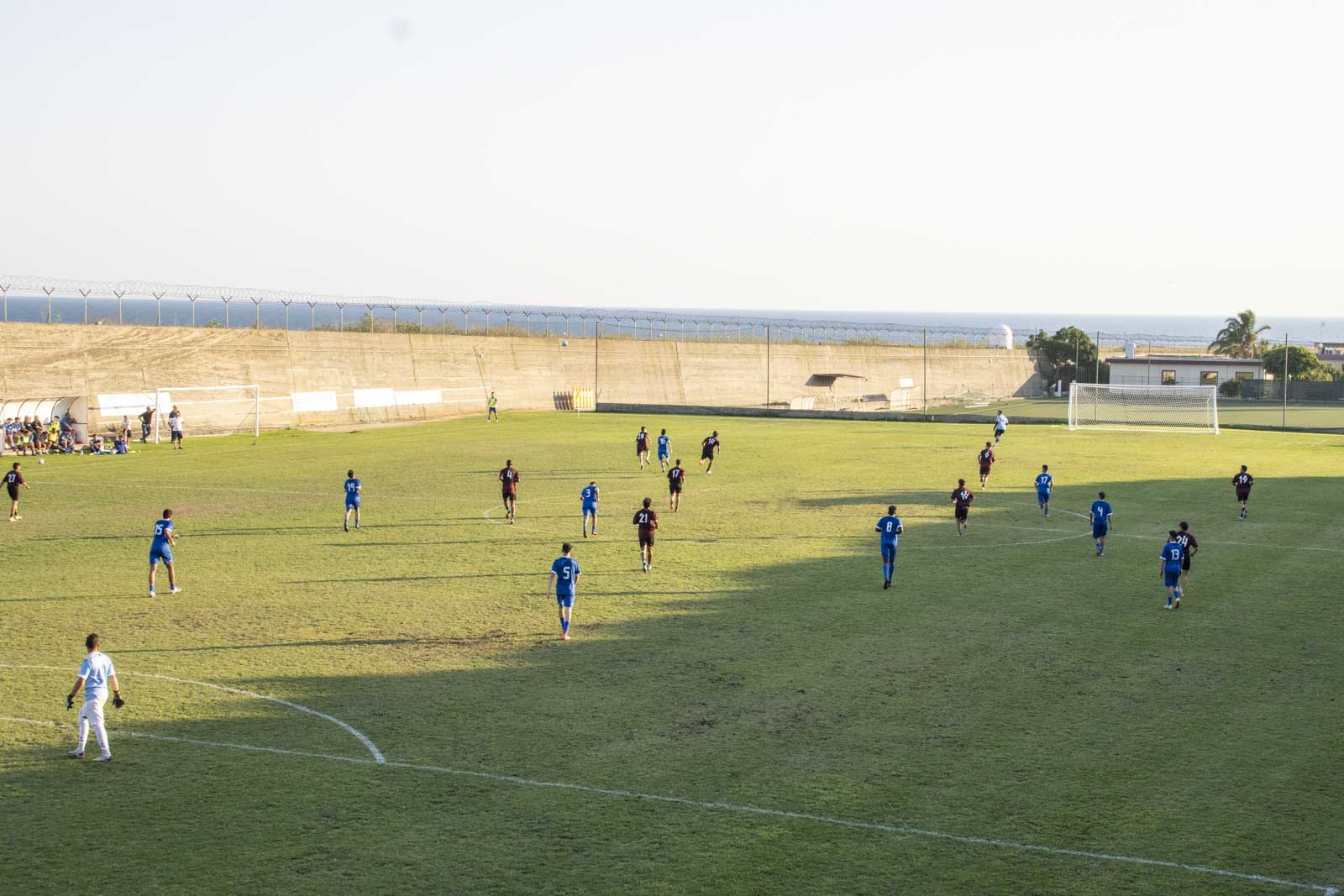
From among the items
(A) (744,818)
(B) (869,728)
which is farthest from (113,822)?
(B) (869,728)

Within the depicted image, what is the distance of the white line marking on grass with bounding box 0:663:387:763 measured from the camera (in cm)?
1528

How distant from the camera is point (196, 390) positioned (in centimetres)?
6147

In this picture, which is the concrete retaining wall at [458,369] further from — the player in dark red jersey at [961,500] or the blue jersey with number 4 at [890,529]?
the blue jersey with number 4 at [890,529]

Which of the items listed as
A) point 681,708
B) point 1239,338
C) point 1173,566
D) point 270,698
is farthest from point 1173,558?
point 1239,338

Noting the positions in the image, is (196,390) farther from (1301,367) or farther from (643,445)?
(1301,367)

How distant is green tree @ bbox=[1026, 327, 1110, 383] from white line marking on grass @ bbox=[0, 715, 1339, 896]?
92.0m

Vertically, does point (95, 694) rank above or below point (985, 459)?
below

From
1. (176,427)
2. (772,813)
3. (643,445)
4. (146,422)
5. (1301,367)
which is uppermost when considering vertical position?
Answer: (1301,367)

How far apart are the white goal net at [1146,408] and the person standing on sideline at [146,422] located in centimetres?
4835

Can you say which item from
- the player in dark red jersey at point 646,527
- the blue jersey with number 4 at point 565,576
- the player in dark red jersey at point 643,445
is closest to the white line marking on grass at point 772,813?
the blue jersey with number 4 at point 565,576

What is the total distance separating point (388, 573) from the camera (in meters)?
26.0

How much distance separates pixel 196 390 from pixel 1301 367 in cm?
8200

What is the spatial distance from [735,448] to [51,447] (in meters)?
29.3

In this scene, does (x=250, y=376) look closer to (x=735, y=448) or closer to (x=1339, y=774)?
(x=735, y=448)
